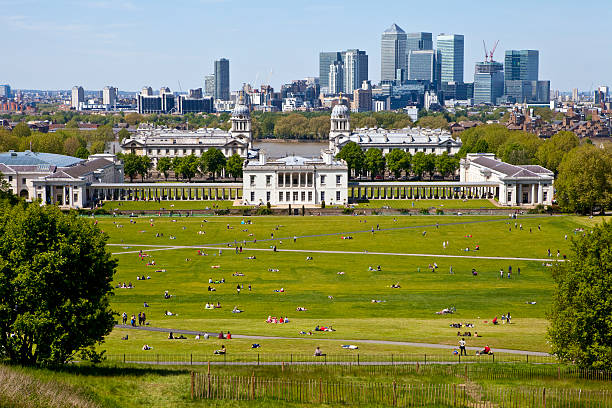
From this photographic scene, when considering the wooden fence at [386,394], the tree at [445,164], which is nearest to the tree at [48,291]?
the wooden fence at [386,394]

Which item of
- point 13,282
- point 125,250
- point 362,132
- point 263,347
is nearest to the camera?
point 13,282

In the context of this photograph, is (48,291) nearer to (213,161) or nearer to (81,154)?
(213,161)

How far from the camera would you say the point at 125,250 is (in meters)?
81.1

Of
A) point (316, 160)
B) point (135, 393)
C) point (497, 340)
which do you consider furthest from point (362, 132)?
point (135, 393)

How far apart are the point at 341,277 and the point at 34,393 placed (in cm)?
3937

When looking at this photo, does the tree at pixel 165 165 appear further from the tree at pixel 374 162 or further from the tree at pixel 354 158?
the tree at pixel 374 162

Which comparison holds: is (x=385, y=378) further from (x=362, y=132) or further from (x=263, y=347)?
(x=362, y=132)

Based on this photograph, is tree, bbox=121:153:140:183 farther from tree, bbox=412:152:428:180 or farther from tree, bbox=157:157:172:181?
tree, bbox=412:152:428:180

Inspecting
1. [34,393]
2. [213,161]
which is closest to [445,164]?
[213,161]

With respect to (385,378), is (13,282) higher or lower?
higher

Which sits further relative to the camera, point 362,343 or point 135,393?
point 362,343

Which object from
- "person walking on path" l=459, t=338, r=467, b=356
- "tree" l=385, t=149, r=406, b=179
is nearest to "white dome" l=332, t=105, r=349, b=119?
"tree" l=385, t=149, r=406, b=179

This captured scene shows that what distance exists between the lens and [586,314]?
3825 centimetres

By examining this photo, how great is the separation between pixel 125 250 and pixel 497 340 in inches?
1718
